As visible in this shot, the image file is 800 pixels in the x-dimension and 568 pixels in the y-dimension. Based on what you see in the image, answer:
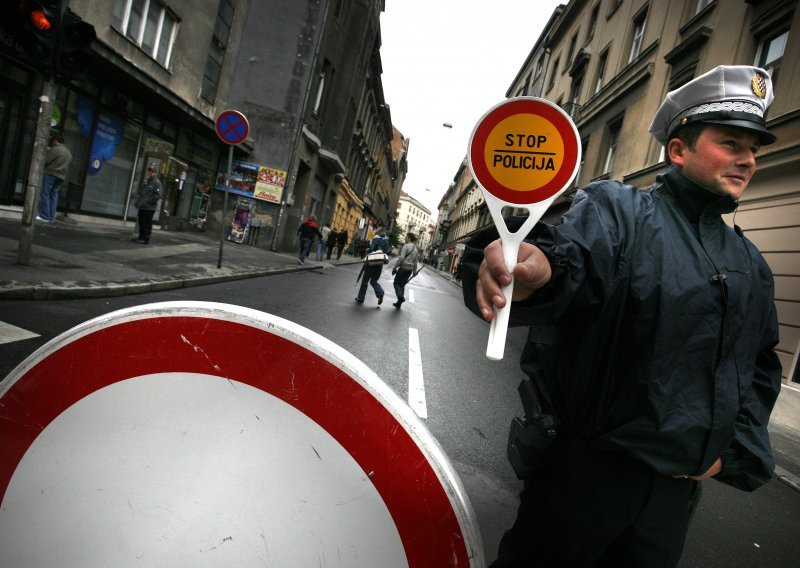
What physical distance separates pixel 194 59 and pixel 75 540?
16.7 m

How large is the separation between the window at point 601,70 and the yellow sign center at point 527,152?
2196 cm

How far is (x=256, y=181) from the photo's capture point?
19.2m

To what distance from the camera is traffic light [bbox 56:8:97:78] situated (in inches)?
219

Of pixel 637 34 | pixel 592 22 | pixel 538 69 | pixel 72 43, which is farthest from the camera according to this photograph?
pixel 538 69

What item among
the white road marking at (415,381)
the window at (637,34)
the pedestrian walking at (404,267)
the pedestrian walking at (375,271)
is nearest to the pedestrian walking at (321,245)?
the pedestrian walking at (404,267)

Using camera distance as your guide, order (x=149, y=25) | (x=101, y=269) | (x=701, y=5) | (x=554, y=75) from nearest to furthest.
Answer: (x=101, y=269) → (x=149, y=25) → (x=701, y=5) → (x=554, y=75)

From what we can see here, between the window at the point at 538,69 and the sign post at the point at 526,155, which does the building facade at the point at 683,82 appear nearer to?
the window at the point at 538,69

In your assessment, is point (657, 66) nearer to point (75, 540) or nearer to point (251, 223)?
point (251, 223)

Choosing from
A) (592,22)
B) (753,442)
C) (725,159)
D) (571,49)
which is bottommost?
(753,442)

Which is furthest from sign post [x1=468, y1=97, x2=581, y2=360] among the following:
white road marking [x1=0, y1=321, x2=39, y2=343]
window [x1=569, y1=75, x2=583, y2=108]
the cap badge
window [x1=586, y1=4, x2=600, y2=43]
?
window [x1=586, y1=4, x2=600, y2=43]

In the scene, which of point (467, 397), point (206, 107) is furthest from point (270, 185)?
point (467, 397)

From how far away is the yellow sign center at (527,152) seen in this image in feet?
3.32

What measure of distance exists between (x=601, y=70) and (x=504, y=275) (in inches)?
922

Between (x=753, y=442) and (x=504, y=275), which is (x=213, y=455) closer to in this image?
(x=504, y=275)
